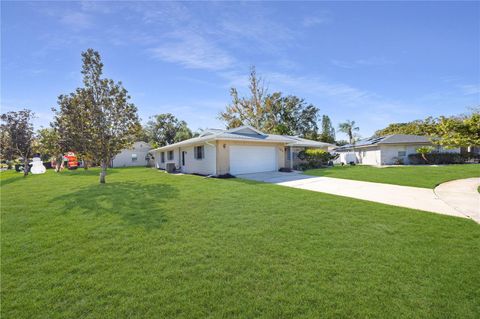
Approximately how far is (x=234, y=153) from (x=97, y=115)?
27.1ft

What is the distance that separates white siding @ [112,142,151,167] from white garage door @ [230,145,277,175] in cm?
2372

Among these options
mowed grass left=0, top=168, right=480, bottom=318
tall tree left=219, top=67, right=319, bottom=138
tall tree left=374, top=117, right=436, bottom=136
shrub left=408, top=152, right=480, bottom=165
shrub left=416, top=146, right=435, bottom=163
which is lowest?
mowed grass left=0, top=168, right=480, bottom=318

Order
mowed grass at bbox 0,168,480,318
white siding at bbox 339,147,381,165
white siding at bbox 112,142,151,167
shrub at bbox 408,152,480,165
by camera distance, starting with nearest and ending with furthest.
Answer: mowed grass at bbox 0,168,480,318 → shrub at bbox 408,152,480,165 → white siding at bbox 339,147,381,165 → white siding at bbox 112,142,151,167

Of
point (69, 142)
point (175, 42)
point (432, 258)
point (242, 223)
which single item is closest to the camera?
point (432, 258)

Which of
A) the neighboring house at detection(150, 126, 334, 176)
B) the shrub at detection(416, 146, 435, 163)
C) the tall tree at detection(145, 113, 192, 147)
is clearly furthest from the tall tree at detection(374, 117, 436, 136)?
the tall tree at detection(145, 113, 192, 147)

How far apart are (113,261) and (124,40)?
10.3m

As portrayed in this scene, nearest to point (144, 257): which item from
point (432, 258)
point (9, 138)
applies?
point (432, 258)

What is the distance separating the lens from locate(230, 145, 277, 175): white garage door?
14.9 metres

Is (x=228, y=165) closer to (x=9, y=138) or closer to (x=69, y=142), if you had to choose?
(x=69, y=142)

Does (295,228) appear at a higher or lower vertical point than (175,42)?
lower

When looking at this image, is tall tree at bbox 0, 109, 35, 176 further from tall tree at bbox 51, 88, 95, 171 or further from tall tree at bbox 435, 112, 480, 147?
tall tree at bbox 435, 112, 480, 147

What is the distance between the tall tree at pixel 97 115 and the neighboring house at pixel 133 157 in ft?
74.2

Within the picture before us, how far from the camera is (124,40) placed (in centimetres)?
996

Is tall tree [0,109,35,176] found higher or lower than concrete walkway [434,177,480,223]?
higher
